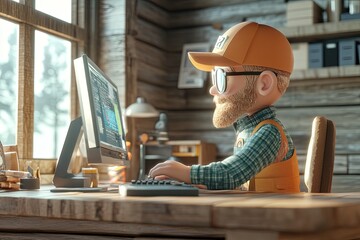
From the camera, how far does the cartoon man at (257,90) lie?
201 cm

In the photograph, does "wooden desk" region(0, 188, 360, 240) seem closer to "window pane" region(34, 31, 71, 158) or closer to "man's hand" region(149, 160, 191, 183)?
"man's hand" region(149, 160, 191, 183)

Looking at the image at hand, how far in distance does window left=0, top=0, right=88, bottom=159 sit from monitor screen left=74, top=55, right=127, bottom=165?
1.24m

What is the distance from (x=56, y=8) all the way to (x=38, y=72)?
0.49m

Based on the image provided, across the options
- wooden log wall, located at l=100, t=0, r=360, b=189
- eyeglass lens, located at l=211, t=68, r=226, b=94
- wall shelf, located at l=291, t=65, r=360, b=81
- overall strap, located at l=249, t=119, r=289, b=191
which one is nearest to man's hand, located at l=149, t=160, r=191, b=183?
overall strap, located at l=249, t=119, r=289, b=191

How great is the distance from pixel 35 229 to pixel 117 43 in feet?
9.29

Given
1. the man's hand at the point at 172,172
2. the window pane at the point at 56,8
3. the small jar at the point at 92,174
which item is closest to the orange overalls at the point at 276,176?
the man's hand at the point at 172,172

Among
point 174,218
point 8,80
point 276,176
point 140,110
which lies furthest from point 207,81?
point 174,218

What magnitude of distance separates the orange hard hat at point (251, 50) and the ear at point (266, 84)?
0.12ft

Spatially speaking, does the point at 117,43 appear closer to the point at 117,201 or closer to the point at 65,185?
the point at 65,185

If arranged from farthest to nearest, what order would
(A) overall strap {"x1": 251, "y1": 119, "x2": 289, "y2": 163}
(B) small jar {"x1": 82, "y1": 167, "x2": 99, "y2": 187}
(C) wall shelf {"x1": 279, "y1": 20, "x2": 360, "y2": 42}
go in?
(C) wall shelf {"x1": 279, "y1": 20, "x2": 360, "y2": 42} < (B) small jar {"x1": 82, "y1": 167, "x2": 99, "y2": 187} < (A) overall strap {"x1": 251, "y1": 119, "x2": 289, "y2": 163}

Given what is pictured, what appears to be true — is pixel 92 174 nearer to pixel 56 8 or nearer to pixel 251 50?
pixel 251 50

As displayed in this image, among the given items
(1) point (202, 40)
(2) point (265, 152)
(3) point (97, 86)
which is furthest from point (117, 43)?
(2) point (265, 152)

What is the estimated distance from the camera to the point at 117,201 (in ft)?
4.29

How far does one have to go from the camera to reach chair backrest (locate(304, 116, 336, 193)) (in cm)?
219
